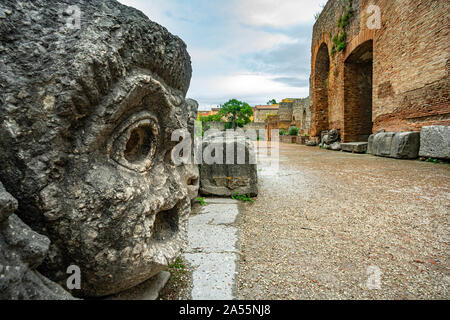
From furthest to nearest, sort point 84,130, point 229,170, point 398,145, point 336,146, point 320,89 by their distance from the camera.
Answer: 1. point 320,89
2. point 336,146
3. point 398,145
4. point 229,170
5. point 84,130

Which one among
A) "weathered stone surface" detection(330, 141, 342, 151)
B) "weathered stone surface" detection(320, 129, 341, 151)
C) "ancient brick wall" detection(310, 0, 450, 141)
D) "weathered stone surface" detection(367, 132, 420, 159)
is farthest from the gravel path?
"weathered stone surface" detection(320, 129, 341, 151)

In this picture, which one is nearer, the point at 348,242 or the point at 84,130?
the point at 84,130

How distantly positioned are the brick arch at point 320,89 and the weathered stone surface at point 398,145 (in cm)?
526

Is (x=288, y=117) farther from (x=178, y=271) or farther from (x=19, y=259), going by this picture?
(x=19, y=259)

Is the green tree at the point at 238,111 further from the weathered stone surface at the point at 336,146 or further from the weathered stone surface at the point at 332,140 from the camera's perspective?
the weathered stone surface at the point at 336,146

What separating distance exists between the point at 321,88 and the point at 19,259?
12.7 metres

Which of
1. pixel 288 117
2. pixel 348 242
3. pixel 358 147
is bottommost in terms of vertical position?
pixel 348 242

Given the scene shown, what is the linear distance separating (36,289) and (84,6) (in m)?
0.84

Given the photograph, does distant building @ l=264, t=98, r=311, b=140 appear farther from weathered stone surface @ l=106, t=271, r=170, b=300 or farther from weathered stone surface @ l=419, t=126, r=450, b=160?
weathered stone surface @ l=106, t=271, r=170, b=300

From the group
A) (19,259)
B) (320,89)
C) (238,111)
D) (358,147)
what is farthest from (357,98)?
(238,111)

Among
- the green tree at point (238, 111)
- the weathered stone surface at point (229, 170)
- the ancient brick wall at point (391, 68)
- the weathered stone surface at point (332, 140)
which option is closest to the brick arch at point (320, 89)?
the ancient brick wall at point (391, 68)

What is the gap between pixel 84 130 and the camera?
0.78 m

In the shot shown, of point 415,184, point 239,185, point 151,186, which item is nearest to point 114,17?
point 151,186

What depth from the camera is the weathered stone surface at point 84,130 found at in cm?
70
